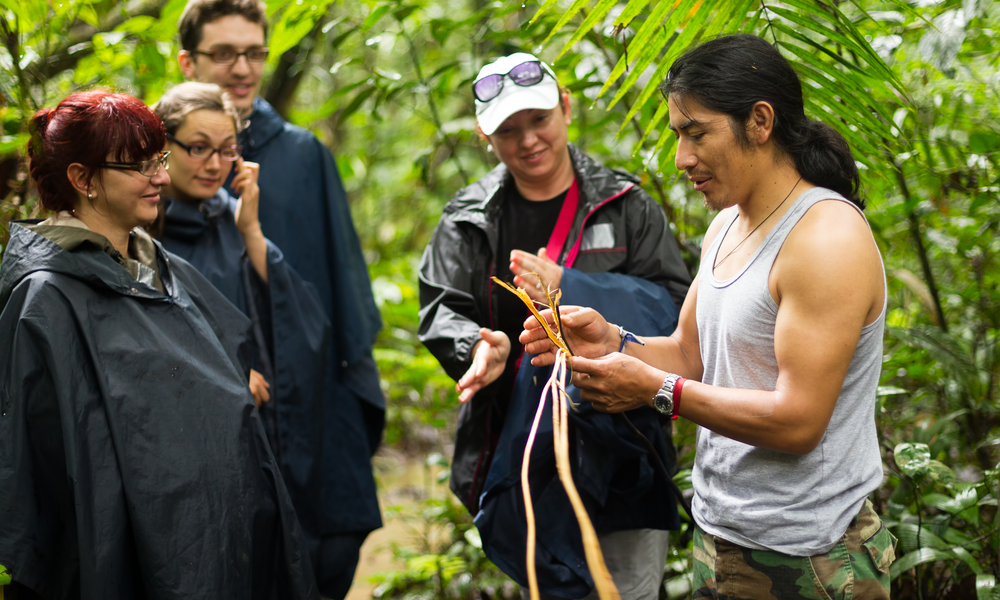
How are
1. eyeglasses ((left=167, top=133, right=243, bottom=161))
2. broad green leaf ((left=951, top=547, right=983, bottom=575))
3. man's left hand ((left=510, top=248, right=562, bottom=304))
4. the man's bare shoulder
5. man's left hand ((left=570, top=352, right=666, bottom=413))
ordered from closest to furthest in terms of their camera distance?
the man's bare shoulder, man's left hand ((left=570, top=352, right=666, bottom=413)), man's left hand ((left=510, top=248, right=562, bottom=304)), broad green leaf ((left=951, top=547, right=983, bottom=575)), eyeglasses ((left=167, top=133, right=243, bottom=161))

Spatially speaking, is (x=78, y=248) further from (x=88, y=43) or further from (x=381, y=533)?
(x=381, y=533)

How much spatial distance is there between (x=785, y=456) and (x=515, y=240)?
1.23m

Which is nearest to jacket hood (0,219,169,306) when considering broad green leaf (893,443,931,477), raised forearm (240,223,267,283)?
raised forearm (240,223,267,283)

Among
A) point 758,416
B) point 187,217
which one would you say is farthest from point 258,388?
point 758,416

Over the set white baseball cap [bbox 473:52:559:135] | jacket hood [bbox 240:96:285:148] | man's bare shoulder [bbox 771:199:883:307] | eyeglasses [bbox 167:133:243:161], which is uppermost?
man's bare shoulder [bbox 771:199:883:307]

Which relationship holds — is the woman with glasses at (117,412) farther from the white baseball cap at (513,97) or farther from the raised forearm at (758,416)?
the raised forearm at (758,416)

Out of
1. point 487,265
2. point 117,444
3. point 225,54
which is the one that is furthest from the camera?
point 225,54

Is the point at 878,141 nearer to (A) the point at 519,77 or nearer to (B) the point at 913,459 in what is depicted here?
(B) the point at 913,459

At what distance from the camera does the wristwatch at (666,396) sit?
164cm

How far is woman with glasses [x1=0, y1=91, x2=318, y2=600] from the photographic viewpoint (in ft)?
5.87

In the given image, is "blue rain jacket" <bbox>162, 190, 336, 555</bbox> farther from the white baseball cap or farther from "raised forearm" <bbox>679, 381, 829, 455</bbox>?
"raised forearm" <bbox>679, 381, 829, 455</bbox>

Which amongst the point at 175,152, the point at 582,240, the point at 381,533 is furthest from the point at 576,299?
the point at 381,533

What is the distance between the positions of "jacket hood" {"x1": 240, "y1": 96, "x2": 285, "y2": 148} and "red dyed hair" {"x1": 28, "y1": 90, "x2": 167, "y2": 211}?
3.32 feet

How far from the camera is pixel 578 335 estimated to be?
1.93 meters
